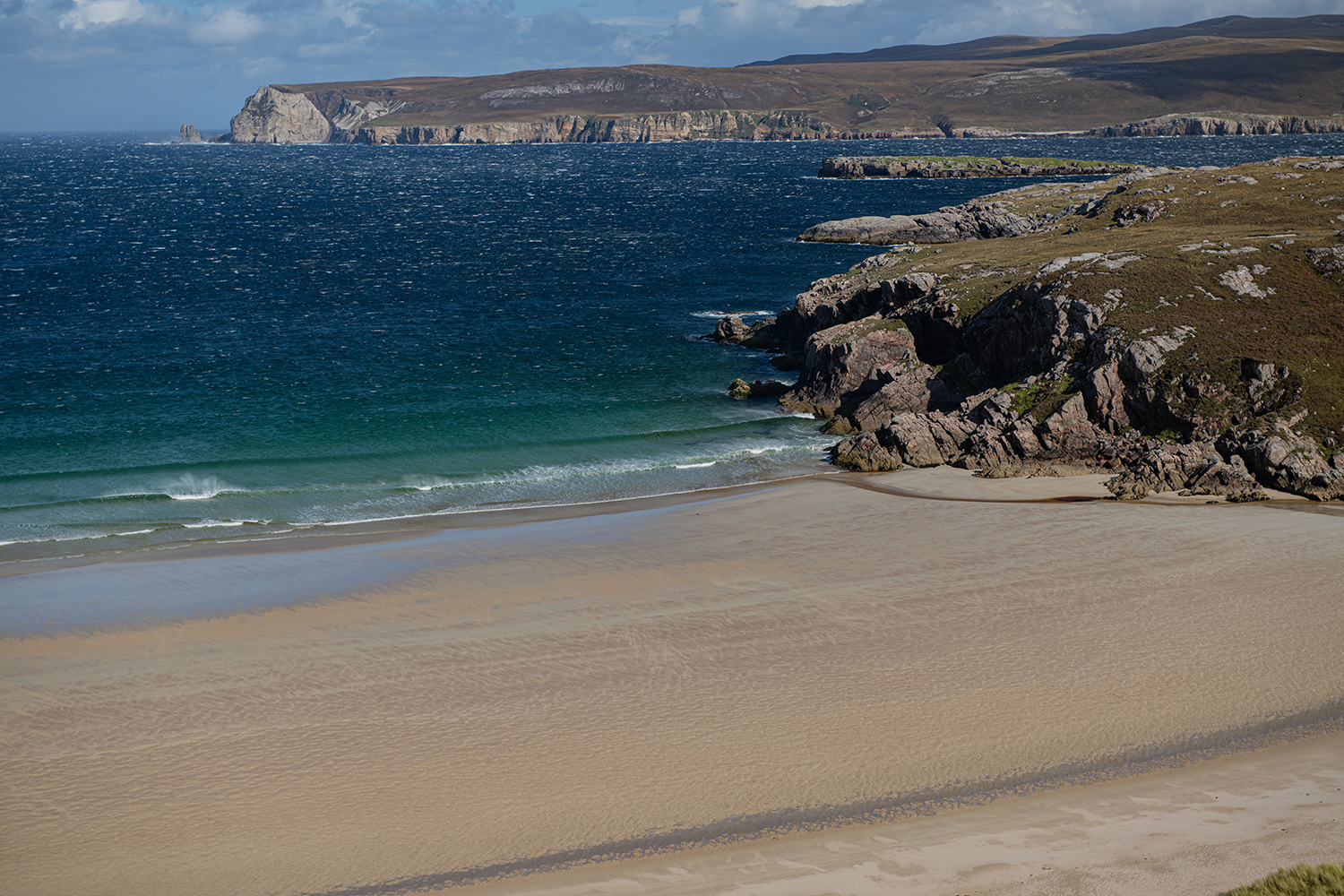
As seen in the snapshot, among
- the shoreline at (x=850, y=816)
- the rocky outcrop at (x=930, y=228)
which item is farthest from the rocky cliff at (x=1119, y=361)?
the rocky outcrop at (x=930, y=228)

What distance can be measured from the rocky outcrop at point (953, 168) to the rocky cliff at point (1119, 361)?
120371 millimetres

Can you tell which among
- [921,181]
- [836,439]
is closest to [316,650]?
[836,439]

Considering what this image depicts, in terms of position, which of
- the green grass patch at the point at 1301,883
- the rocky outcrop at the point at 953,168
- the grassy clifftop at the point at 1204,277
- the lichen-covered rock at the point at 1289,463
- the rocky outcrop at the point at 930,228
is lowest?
the green grass patch at the point at 1301,883

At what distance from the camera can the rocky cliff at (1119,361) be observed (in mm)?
28469

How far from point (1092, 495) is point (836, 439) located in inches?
397

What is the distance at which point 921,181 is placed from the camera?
152875 millimetres

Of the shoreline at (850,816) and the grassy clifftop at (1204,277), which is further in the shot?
the grassy clifftop at (1204,277)

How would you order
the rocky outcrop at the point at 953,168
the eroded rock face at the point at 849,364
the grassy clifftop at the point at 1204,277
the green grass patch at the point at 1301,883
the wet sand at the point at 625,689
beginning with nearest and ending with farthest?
the green grass patch at the point at 1301,883
the wet sand at the point at 625,689
the grassy clifftop at the point at 1204,277
the eroded rock face at the point at 849,364
the rocky outcrop at the point at 953,168

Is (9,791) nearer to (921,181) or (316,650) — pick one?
(316,650)

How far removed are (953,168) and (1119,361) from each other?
144 meters

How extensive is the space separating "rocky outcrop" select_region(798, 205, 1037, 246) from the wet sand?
50.7 metres

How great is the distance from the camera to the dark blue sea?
31.3 metres

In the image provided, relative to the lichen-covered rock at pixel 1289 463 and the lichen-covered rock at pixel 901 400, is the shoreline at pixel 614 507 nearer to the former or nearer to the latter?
the lichen-covered rock at pixel 1289 463

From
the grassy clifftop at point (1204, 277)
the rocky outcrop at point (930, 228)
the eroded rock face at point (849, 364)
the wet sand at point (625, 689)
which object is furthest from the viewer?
the rocky outcrop at point (930, 228)
